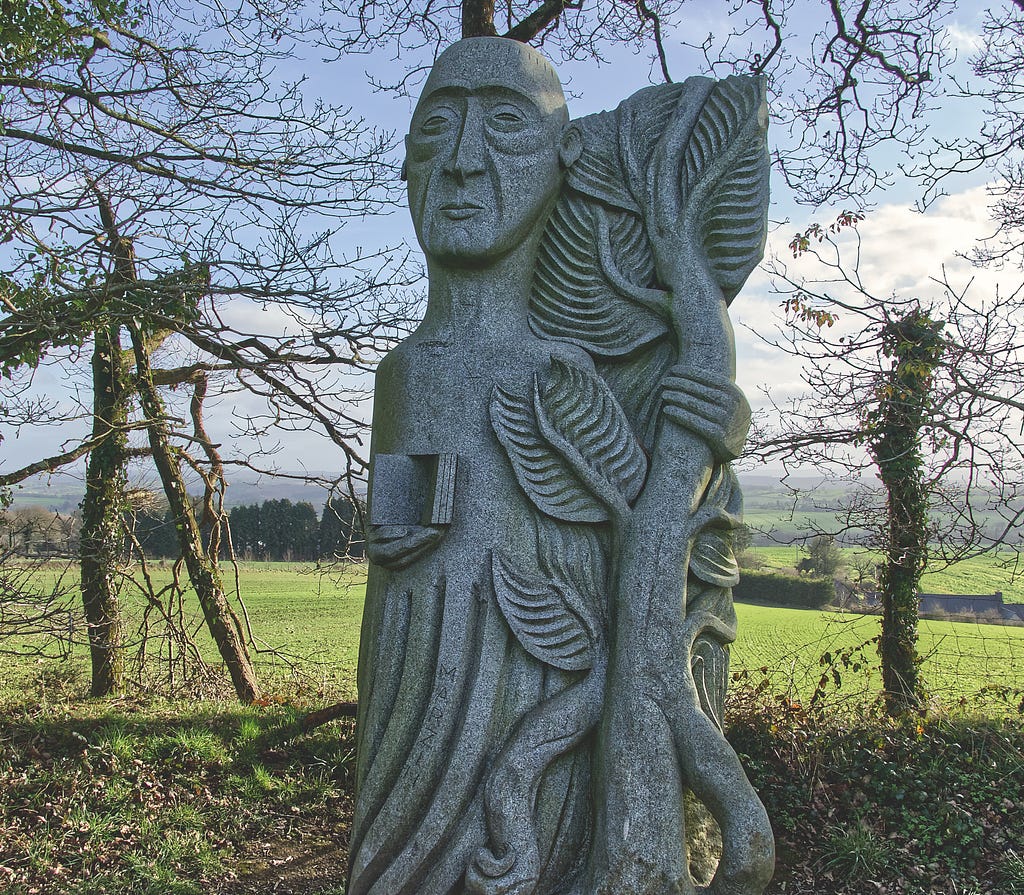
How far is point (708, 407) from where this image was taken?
7.95 feet

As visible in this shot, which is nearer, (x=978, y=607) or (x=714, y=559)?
(x=714, y=559)

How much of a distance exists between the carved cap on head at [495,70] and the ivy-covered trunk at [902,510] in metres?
3.84

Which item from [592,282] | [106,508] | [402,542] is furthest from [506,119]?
[106,508]

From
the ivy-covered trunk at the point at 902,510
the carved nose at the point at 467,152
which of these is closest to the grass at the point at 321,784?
the ivy-covered trunk at the point at 902,510

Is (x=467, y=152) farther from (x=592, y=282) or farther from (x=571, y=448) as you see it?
(x=571, y=448)

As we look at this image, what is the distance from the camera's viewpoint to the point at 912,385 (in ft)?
20.0

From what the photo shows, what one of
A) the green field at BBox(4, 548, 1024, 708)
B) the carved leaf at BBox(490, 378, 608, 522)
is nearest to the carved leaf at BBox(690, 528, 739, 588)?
the carved leaf at BBox(490, 378, 608, 522)

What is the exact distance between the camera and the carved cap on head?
268 centimetres

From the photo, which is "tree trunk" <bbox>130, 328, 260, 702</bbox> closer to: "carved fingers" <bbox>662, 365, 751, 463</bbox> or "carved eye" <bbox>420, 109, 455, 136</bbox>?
"carved eye" <bbox>420, 109, 455, 136</bbox>

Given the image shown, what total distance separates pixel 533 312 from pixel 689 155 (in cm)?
76

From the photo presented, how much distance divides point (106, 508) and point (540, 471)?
16.8 ft

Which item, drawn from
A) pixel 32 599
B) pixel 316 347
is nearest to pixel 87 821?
pixel 32 599

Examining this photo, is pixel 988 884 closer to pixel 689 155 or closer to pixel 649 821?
pixel 649 821

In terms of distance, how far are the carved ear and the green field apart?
4.06 m
